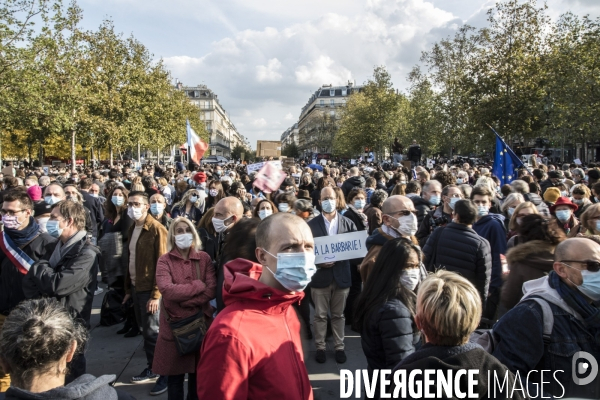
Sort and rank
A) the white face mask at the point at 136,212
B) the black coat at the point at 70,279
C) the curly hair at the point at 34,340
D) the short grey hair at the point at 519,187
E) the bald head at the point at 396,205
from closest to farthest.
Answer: the curly hair at the point at 34,340, the black coat at the point at 70,279, the bald head at the point at 396,205, the white face mask at the point at 136,212, the short grey hair at the point at 519,187

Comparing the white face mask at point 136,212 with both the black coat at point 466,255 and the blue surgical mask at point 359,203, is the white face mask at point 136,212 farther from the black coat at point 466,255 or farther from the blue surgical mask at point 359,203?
the blue surgical mask at point 359,203

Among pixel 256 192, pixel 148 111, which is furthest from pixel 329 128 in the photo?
pixel 256 192

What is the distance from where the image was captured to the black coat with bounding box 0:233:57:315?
4.06m

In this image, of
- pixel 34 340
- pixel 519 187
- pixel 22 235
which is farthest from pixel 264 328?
pixel 519 187

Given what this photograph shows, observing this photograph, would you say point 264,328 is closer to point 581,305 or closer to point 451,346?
point 451,346

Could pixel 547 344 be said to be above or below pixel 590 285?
below

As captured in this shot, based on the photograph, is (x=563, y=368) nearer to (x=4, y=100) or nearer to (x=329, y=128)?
(x=4, y=100)

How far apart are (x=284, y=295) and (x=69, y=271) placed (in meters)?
2.35

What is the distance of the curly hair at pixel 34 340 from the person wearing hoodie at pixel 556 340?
209cm

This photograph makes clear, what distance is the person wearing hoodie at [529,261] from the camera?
331 cm

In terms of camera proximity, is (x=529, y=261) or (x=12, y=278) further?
(x=12, y=278)

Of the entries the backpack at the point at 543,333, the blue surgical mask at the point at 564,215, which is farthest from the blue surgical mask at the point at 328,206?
the backpack at the point at 543,333

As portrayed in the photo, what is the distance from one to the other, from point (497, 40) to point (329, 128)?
75682mm

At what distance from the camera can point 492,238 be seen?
553cm
